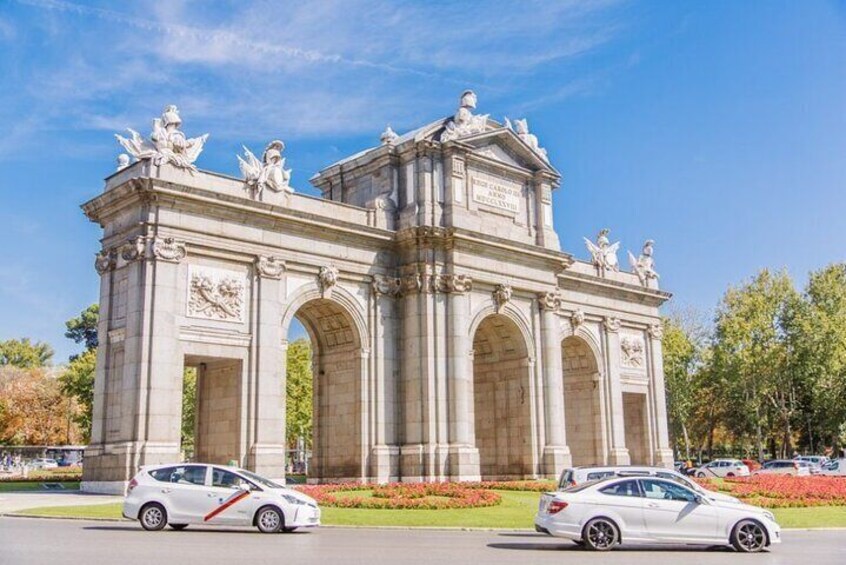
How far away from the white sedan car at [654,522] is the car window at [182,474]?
7997 mm

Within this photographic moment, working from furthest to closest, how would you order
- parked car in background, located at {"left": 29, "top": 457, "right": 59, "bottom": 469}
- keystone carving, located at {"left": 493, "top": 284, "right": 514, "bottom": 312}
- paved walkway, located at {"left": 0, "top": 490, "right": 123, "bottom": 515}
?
parked car in background, located at {"left": 29, "top": 457, "right": 59, "bottom": 469}
keystone carving, located at {"left": 493, "top": 284, "right": 514, "bottom": 312}
paved walkway, located at {"left": 0, "top": 490, "right": 123, "bottom": 515}

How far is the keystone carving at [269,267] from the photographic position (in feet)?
116

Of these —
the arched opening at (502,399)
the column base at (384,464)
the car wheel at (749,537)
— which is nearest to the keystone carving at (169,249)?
the column base at (384,464)

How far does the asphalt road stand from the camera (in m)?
15.0

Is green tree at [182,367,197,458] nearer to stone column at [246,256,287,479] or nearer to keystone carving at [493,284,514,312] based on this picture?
keystone carving at [493,284,514,312]

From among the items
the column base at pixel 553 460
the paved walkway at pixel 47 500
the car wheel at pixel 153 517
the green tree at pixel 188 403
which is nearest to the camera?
the car wheel at pixel 153 517

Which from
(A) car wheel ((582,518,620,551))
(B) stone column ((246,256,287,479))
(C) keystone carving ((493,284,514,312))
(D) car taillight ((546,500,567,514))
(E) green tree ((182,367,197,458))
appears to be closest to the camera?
(A) car wheel ((582,518,620,551))

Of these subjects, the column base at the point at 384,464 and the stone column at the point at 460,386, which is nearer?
the column base at the point at 384,464

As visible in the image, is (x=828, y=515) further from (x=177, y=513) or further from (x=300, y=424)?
(x=300, y=424)

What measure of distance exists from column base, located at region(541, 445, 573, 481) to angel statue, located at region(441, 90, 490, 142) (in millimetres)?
15565

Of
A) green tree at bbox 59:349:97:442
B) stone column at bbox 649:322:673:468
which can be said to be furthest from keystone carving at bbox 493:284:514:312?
green tree at bbox 59:349:97:442

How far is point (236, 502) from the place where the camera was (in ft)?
66.7

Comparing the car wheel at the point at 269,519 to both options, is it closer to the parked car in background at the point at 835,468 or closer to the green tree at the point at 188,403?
the parked car in background at the point at 835,468

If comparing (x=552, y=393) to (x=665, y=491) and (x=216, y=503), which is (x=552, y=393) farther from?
(x=216, y=503)
